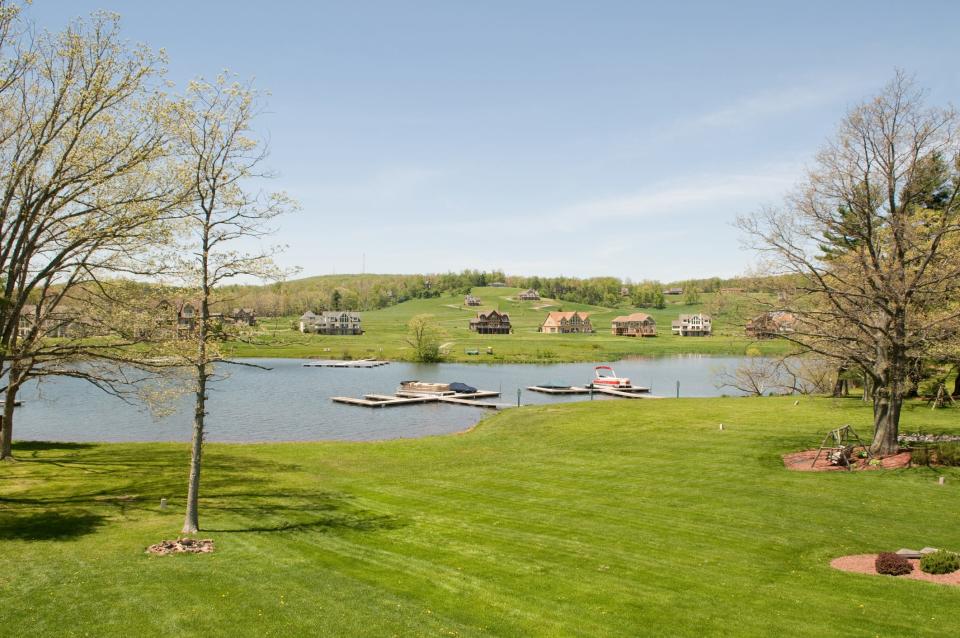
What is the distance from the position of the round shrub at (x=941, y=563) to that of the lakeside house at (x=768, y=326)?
1388 centimetres

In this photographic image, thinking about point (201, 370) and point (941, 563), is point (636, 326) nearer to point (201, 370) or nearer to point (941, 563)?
point (941, 563)

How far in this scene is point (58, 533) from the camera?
1748 centimetres

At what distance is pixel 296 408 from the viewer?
195ft

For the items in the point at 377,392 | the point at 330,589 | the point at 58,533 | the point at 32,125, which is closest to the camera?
the point at 330,589

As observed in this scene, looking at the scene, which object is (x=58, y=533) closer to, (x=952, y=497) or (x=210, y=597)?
(x=210, y=597)

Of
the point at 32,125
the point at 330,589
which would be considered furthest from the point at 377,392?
the point at 330,589

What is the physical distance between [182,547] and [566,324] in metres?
170

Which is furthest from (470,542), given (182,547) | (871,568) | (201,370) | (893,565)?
(893,565)

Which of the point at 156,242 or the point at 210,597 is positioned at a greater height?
the point at 156,242

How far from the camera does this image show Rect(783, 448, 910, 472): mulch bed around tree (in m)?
26.4

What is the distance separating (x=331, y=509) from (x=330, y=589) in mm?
7358

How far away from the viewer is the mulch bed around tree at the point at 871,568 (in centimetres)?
1455

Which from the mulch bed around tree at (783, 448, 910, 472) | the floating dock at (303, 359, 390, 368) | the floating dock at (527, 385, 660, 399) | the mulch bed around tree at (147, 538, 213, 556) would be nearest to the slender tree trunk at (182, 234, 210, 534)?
the mulch bed around tree at (147, 538, 213, 556)

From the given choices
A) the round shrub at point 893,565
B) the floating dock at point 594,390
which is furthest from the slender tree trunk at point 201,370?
the floating dock at point 594,390
